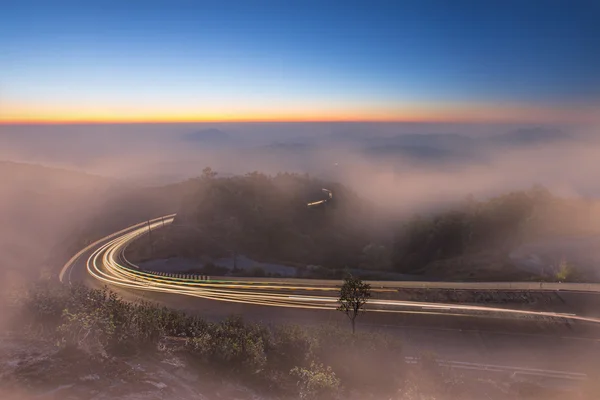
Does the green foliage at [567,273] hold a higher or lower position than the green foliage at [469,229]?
lower

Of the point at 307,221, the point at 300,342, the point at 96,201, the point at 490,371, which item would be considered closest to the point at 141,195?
the point at 96,201

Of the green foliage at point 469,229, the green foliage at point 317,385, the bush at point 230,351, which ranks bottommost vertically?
the green foliage at point 317,385

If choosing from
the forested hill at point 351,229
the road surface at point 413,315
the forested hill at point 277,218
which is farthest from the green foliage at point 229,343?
the forested hill at point 277,218

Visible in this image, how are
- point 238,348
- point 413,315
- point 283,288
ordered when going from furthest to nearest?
point 283,288
point 413,315
point 238,348

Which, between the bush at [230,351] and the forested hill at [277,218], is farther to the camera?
the forested hill at [277,218]

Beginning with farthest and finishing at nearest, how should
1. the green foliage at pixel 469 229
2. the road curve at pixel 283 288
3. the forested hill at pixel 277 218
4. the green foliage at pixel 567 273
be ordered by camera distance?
the green foliage at pixel 469 229
the forested hill at pixel 277 218
the green foliage at pixel 567 273
the road curve at pixel 283 288

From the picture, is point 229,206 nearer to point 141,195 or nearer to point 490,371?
point 141,195

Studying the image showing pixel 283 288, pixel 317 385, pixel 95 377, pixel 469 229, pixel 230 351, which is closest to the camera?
pixel 95 377

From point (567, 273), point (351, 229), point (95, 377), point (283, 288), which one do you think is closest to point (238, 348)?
point (95, 377)

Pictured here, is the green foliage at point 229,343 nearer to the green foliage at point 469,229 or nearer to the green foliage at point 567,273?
the green foliage at point 567,273

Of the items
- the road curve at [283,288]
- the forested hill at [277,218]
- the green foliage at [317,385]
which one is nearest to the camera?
the green foliage at [317,385]

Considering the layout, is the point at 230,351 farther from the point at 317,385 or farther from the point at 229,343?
the point at 317,385
